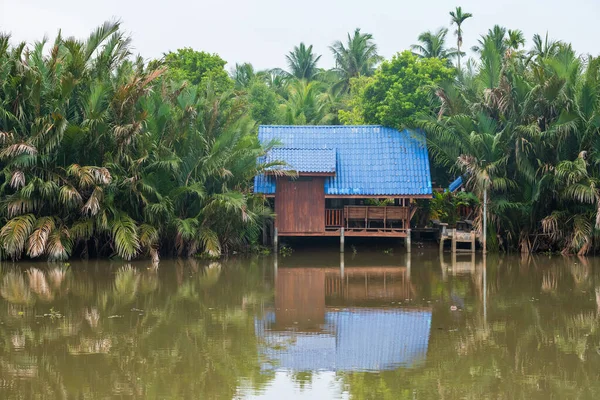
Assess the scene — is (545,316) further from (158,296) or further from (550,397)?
(158,296)

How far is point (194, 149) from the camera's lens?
58.3 feet

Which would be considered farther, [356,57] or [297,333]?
[356,57]

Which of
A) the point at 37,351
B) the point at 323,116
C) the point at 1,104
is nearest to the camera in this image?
the point at 37,351

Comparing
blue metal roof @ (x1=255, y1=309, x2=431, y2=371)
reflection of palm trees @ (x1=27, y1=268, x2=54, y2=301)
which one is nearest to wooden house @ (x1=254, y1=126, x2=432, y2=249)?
reflection of palm trees @ (x1=27, y1=268, x2=54, y2=301)

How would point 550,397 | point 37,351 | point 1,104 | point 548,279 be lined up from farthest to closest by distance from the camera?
1. point 1,104
2. point 548,279
3. point 37,351
4. point 550,397

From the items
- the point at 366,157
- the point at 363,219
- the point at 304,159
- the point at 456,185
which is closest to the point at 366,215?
the point at 363,219

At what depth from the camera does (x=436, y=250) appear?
66.7 feet

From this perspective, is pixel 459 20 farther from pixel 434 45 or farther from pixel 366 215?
pixel 366 215

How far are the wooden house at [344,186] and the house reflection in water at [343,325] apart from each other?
14.9ft

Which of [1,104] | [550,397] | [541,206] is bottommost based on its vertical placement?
[550,397]

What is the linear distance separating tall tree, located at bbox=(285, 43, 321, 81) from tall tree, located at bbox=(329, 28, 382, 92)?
46.7 inches

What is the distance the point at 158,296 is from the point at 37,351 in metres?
3.81

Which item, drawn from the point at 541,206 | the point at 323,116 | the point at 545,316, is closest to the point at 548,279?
the point at 545,316

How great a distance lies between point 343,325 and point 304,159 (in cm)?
949
